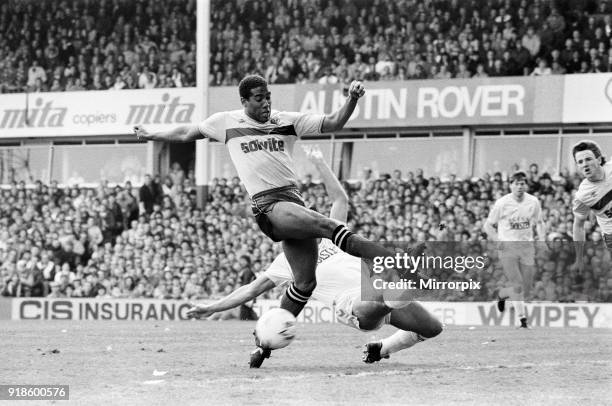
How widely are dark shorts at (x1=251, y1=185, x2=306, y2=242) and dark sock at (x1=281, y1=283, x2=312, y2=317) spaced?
18.7 inches

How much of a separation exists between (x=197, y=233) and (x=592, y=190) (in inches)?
583

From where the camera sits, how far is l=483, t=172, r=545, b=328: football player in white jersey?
16969 millimetres

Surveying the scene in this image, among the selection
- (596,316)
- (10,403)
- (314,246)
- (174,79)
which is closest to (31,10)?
(174,79)

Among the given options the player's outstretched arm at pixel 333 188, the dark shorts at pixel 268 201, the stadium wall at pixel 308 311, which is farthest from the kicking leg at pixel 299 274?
Answer: the stadium wall at pixel 308 311

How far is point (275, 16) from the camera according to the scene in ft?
103

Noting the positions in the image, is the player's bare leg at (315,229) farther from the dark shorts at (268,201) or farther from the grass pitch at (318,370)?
the grass pitch at (318,370)

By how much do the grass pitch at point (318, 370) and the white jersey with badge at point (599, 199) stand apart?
52.9 inches

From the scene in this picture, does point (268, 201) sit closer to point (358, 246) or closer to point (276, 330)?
point (358, 246)

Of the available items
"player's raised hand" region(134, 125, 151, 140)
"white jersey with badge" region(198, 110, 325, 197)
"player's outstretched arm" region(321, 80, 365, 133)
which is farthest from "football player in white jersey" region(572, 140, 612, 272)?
"player's raised hand" region(134, 125, 151, 140)

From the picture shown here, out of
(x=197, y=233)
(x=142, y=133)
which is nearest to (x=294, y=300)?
(x=142, y=133)

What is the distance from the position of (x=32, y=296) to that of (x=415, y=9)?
1162 centimetres

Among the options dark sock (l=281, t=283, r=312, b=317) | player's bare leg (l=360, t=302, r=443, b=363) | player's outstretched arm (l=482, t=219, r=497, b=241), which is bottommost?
player's bare leg (l=360, t=302, r=443, b=363)

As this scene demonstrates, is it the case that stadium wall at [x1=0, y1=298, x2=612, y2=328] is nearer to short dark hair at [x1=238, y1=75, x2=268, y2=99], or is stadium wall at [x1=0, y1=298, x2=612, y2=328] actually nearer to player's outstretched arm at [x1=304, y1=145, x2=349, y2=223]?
player's outstretched arm at [x1=304, y1=145, x2=349, y2=223]

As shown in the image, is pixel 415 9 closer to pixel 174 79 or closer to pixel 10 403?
pixel 174 79
